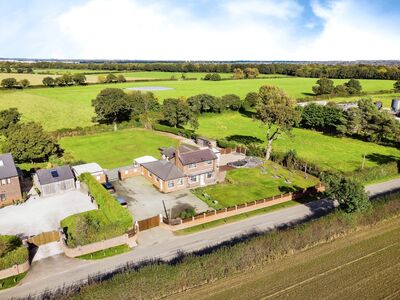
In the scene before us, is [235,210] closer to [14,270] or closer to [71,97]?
[14,270]

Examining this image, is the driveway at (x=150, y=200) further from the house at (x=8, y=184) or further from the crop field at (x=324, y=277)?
the crop field at (x=324, y=277)

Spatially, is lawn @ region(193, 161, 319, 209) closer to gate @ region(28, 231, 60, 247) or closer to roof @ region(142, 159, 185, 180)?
roof @ region(142, 159, 185, 180)

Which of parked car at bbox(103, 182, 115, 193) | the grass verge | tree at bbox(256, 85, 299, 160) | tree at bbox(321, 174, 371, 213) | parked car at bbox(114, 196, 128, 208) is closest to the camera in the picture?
the grass verge

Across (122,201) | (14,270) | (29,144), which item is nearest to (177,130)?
(29,144)

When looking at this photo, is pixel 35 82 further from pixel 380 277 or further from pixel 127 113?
pixel 380 277

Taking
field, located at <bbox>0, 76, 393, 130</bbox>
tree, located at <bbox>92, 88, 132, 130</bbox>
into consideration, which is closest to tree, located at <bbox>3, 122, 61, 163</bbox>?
tree, located at <bbox>92, 88, 132, 130</bbox>

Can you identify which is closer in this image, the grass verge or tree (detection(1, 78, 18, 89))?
the grass verge
